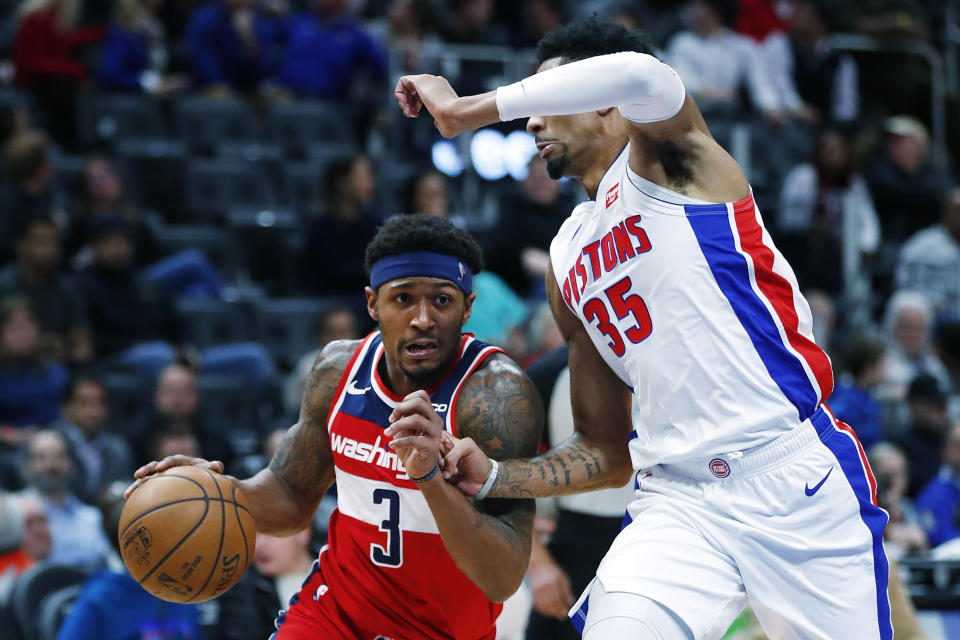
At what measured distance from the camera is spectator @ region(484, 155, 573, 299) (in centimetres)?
998

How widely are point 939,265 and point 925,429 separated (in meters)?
2.85

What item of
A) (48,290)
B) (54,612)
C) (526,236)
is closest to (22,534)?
(54,612)

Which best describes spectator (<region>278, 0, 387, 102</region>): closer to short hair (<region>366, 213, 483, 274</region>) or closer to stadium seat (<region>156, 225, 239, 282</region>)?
stadium seat (<region>156, 225, 239, 282</region>)

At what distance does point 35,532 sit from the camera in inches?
284

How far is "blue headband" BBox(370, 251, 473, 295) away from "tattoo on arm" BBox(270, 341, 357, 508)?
39 centimetres

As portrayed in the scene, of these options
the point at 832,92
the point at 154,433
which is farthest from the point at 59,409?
the point at 832,92

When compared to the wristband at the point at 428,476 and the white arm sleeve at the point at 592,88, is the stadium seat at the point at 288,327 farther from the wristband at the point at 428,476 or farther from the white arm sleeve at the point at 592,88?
the white arm sleeve at the point at 592,88

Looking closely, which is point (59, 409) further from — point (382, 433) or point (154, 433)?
point (382, 433)

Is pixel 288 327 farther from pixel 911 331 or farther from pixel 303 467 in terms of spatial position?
pixel 303 467

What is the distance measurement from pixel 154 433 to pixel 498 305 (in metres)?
2.49

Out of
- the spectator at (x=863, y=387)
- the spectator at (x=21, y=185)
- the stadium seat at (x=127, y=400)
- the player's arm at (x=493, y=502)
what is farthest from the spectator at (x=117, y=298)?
the player's arm at (x=493, y=502)

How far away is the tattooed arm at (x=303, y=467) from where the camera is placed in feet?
14.6

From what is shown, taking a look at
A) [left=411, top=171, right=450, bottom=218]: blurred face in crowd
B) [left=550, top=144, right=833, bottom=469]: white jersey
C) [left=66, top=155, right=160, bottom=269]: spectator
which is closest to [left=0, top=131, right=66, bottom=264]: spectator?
[left=66, top=155, right=160, bottom=269]: spectator

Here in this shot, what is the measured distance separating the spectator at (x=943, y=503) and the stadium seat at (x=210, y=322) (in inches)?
204
